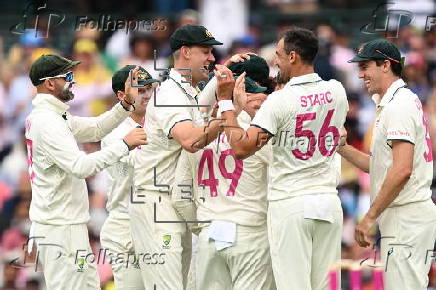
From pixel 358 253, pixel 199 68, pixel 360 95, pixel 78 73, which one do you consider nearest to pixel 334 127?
pixel 199 68

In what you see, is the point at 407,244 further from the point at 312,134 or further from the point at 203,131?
the point at 203,131

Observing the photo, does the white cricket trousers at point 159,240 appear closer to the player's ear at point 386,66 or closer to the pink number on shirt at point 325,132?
the pink number on shirt at point 325,132

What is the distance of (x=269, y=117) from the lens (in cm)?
905

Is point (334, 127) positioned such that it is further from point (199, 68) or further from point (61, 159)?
point (61, 159)

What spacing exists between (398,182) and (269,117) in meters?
1.06

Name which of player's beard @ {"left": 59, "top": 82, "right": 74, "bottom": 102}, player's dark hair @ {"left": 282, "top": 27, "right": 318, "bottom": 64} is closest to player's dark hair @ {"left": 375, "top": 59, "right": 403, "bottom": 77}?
player's dark hair @ {"left": 282, "top": 27, "right": 318, "bottom": 64}

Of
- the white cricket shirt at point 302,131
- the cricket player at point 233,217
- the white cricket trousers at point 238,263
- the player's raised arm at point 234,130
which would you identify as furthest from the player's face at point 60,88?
the white cricket shirt at point 302,131

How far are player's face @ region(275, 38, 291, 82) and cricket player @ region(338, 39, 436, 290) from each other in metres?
0.62

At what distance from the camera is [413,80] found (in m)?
15.1

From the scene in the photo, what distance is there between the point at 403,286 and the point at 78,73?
7.74m

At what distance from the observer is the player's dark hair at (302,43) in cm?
929

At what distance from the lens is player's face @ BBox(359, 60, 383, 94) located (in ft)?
31.5

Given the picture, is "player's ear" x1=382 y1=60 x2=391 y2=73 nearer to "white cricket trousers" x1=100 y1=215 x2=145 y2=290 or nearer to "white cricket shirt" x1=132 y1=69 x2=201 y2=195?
"white cricket shirt" x1=132 y1=69 x2=201 y2=195

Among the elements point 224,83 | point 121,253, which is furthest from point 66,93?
point 121,253
